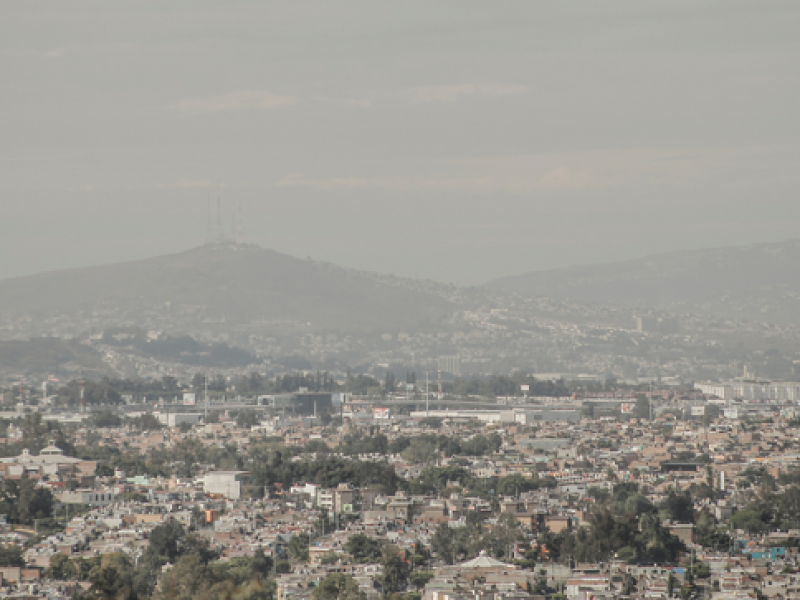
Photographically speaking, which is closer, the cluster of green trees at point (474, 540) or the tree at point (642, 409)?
the cluster of green trees at point (474, 540)

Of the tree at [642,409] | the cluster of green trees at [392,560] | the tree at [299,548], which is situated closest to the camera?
the cluster of green trees at [392,560]

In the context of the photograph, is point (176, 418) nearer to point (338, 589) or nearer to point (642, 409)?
point (642, 409)

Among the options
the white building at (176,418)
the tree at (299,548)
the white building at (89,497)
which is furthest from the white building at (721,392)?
the tree at (299,548)

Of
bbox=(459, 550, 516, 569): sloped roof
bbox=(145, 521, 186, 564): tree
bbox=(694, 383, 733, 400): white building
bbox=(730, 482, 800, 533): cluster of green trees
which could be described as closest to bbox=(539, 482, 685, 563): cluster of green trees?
bbox=(730, 482, 800, 533): cluster of green trees

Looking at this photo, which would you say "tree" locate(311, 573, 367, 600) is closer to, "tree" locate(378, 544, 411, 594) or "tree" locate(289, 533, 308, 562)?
"tree" locate(378, 544, 411, 594)

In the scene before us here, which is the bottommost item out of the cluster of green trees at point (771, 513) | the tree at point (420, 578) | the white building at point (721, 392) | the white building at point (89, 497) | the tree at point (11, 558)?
the tree at point (420, 578)

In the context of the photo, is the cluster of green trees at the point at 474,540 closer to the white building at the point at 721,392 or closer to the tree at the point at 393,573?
the tree at the point at 393,573

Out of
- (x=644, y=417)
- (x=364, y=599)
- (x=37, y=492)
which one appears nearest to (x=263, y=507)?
(x=37, y=492)

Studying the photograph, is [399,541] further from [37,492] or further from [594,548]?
[37,492]

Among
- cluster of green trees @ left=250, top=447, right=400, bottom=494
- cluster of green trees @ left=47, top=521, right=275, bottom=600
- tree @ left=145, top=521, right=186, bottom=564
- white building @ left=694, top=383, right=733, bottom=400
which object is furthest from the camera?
white building @ left=694, top=383, right=733, bottom=400

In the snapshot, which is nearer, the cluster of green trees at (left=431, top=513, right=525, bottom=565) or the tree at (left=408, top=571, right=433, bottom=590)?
the tree at (left=408, top=571, right=433, bottom=590)

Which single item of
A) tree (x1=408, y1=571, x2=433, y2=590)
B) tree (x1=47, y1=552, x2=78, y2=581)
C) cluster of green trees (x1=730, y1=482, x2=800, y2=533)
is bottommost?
tree (x1=408, y1=571, x2=433, y2=590)
